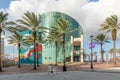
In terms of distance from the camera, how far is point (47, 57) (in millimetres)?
132625

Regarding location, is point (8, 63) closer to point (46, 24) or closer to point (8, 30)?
point (8, 30)

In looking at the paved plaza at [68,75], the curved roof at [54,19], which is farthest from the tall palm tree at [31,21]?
the curved roof at [54,19]

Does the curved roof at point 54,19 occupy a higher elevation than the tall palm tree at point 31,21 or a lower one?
higher

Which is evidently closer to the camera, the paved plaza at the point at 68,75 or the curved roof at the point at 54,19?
the paved plaza at the point at 68,75

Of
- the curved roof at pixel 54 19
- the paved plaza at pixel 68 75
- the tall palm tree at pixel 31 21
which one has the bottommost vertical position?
the paved plaza at pixel 68 75

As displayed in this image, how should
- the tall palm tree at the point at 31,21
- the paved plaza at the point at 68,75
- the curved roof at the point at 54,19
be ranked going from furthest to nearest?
the curved roof at the point at 54,19 → the tall palm tree at the point at 31,21 → the paved plaza at the point at 68,75

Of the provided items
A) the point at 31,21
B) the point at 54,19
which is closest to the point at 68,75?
the point at 31,21

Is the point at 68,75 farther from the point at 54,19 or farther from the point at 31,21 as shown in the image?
the point at 54,19

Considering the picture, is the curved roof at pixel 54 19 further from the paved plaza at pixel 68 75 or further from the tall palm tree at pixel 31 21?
the paved plaza at pixel 68 75

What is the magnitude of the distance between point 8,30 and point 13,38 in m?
20.5

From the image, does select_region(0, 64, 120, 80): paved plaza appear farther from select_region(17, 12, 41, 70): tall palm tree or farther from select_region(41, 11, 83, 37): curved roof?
select_region(41, 11, 83, 37): curved roof

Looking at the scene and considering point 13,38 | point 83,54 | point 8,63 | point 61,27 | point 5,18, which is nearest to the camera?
point 5,18

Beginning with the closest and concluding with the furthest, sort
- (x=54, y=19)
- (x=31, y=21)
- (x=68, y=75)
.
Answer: (x=68, y=75) → (x=31, y=21) → (x=54, y=19)

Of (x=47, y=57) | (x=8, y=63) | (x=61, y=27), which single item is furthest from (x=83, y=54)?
(x=61, y=27)
